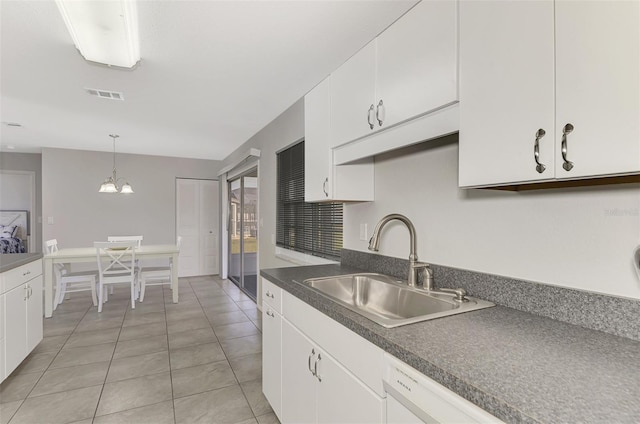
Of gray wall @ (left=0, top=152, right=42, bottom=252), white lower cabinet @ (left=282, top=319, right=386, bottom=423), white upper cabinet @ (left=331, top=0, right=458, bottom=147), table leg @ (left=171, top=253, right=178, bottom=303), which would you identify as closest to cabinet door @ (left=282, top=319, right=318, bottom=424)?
A: white lower cabinet @ (left=282, top=319, right=386, bottom=423)

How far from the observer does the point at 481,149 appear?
107cm

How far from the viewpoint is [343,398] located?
1192 mm

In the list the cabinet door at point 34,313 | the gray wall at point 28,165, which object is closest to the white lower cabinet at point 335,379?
the cabinet door at point 34,313

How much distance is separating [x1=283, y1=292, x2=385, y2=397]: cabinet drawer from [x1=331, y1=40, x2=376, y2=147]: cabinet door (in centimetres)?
92

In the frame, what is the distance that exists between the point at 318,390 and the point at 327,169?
1.20 meters

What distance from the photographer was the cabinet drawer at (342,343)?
1027 millimetres

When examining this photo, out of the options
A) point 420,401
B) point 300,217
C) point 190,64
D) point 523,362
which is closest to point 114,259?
point 300,217

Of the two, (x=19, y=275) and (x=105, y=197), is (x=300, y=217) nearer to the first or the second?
(x=19, y=275)

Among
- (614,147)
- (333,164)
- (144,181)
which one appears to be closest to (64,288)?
(144,181)

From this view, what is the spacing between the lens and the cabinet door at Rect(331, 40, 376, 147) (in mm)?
1599

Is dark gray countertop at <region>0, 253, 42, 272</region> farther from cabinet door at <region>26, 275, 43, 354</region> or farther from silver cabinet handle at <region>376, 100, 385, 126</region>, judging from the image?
silver cabinet handle at <region>376, 100, 385, 126</region>

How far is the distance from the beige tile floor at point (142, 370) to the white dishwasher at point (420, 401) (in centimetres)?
132

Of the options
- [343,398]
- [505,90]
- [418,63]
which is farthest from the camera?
[418,63]

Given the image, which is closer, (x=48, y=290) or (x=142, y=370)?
(x=142, y=370)
